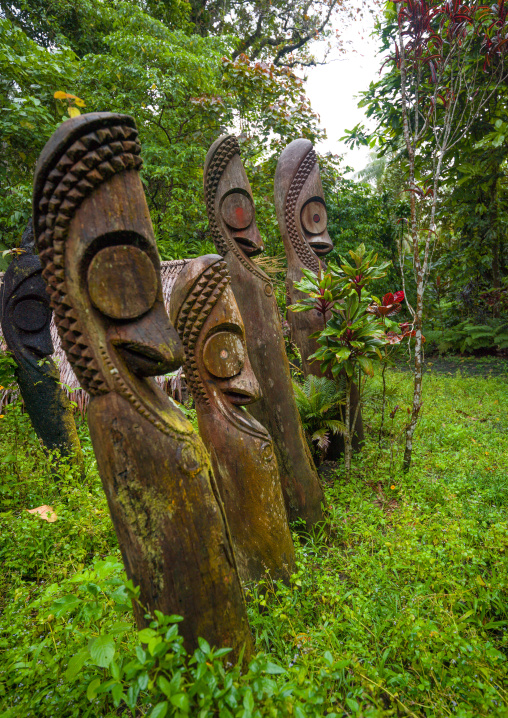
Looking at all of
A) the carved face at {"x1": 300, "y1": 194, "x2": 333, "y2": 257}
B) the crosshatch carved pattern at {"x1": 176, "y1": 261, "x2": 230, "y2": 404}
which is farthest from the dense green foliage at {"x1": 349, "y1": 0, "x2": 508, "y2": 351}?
the crosshatch carved pattern at {"x1": 176, "y1": 261, "x2": 230, "y2": 404}

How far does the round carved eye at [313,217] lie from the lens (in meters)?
4.39

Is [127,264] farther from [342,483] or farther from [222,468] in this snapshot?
A: [342,483]

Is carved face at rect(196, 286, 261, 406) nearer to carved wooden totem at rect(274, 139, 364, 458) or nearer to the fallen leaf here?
the fallen leaf

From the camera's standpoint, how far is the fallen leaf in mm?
2909

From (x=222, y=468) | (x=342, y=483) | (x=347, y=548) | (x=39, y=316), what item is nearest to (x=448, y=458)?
(x=342, y=483)

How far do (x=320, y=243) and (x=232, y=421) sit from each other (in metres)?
2.85

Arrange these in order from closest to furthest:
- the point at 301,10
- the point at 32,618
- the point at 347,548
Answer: the point at 32,618, the point at 347,548, the point at 301,10

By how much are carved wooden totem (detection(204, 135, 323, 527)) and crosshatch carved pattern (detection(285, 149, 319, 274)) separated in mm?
1329

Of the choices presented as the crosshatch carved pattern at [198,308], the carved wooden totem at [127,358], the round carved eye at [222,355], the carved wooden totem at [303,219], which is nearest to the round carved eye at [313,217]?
the carved wooden totem at [303,219]

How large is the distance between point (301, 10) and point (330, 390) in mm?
13115

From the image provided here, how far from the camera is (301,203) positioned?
433 cm

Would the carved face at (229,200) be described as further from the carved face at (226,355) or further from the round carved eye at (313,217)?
the round carved eye at (313,217)

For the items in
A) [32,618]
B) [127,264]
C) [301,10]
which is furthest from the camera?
[301,10]

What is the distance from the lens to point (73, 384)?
589 cm
